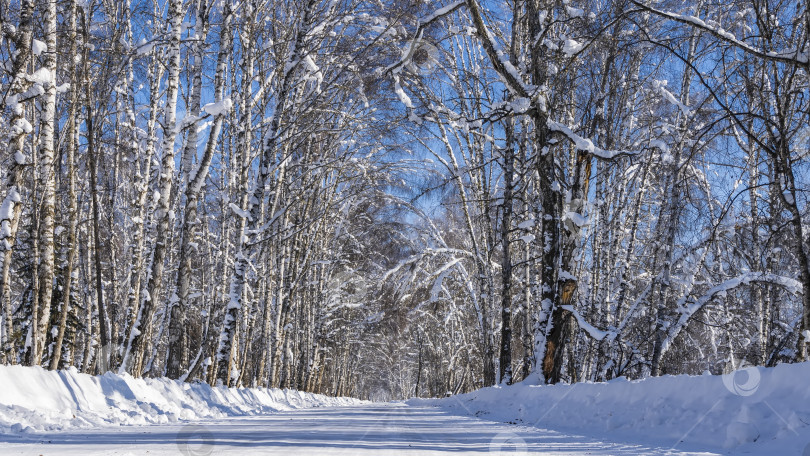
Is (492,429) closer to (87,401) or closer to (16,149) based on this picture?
(87,401)

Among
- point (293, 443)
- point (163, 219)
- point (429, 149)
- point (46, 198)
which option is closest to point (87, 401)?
point (293, 443)

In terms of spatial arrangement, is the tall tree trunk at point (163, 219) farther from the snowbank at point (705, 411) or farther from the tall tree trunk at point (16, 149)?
the snowbank at point (705, 411)

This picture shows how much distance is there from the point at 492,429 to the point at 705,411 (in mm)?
2167

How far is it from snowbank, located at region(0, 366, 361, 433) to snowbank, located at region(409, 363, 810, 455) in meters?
4.35

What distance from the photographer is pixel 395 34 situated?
12.5m

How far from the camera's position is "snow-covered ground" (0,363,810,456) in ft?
12.9

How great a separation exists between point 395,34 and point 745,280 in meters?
7.95

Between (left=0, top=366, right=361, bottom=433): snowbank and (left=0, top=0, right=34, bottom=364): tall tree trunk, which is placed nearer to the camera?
(left=0, top=366, right=361, bottom=433): snowbank

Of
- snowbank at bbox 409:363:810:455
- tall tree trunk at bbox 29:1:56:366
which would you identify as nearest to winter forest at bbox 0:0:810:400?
tall tree trunk at bbox 29:1:56:366

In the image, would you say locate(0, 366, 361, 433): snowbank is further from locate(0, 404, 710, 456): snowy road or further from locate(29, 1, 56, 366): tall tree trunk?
locate(29, 1, 56, 366): tall tree trunk

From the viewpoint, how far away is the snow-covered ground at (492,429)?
392 cm

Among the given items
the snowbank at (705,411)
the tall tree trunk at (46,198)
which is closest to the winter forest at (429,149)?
the tall tree trunk at (46,198)

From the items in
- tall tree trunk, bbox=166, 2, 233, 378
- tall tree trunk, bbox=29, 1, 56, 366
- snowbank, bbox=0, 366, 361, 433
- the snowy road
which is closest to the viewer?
the snowy road

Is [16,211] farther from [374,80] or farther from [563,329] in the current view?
[563,329]
